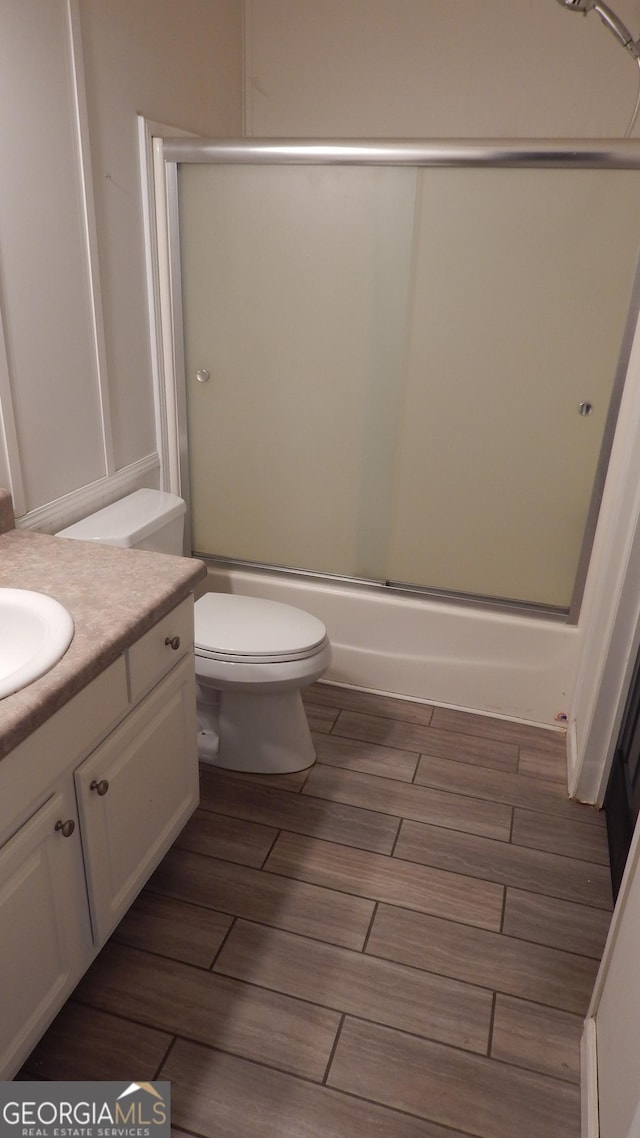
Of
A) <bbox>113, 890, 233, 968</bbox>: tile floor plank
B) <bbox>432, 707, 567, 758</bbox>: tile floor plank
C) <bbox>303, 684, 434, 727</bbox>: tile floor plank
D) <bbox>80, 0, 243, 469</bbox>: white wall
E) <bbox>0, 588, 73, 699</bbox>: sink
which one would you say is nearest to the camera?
<bbox>0, 588, 73, 699</bbox>: sink

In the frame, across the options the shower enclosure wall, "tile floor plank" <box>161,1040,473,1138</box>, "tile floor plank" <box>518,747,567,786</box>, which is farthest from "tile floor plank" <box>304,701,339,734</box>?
"tile floor plank" <box>161,1040,473,1138</box>

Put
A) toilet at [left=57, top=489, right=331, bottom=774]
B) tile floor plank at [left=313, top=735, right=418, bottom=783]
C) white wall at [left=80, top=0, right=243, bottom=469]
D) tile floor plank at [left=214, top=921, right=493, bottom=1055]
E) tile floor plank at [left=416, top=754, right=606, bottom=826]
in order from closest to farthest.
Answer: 1. tile floor plank at [left=214, top=921, right=493, bottom=1055]
2. white wall at [left=80, top=0, right=243, bottom=469]
3. toilet at [left=57, top=489, right=331, bottom=774]
4. tile floor plank at [left=416, top=754, right=606, bottom=826]
5. tile floor plank at [left=313, top=735, right=418, bottom=783]

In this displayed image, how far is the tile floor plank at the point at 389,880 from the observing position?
1733 mm

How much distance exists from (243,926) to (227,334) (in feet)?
5.32

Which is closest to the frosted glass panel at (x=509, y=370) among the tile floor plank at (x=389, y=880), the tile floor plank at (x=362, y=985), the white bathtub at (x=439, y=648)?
the white bathtub at (x=439, y=648)

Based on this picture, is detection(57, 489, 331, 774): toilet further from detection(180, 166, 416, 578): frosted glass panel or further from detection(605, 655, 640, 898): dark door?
detection(605, 655, 640, 898): dark door

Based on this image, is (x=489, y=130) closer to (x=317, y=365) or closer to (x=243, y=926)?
(x=317, y=365)

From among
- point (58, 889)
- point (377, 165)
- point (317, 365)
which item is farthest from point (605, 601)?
point (58, 889)

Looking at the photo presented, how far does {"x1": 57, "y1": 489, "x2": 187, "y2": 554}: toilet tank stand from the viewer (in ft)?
6.25

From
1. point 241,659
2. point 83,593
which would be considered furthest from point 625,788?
point 83,593

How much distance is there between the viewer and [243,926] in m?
1.66

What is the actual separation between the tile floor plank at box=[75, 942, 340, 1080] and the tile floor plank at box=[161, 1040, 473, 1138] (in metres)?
0.03

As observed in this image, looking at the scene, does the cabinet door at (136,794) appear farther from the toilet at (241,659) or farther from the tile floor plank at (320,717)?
the tile floor plank at (320,717)

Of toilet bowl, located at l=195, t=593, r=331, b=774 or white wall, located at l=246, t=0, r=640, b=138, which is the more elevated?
white wall, located at l=246, t=0, r=640, b=138
